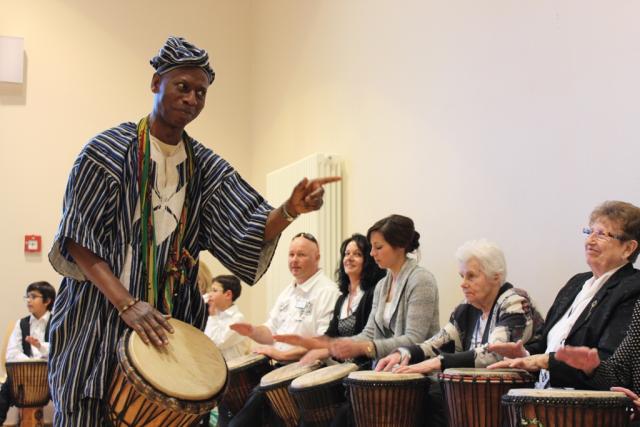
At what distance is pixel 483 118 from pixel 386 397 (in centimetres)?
184

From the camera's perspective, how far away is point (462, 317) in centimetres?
397

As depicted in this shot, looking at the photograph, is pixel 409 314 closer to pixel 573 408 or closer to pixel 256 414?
pixel 256 414

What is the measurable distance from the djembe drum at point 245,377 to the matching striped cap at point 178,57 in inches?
126

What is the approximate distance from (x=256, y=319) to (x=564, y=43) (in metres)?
5.07

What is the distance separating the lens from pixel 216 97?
8820 mm

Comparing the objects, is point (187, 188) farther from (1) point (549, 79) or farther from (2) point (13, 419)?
(2) point (13, 419)

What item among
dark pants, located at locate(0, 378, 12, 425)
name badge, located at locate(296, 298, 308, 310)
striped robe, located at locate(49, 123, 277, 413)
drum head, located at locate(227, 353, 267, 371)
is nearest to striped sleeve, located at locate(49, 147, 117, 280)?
striped robe, located at locate(49, 123, 277, 413)

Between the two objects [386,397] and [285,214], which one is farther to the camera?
[386,397]

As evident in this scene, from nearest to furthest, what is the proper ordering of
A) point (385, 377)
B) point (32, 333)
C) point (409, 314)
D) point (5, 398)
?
point (385, 377), point (409, 314), point (5, 398), point (32, 333)

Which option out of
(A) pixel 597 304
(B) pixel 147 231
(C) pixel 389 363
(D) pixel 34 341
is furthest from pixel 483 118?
(D) pixel 34 341

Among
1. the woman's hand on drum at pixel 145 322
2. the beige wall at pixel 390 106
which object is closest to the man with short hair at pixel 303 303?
the beige wall at pixel 390 106

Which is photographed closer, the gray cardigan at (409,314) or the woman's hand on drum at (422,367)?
the woman's hand on drum at (422,367)

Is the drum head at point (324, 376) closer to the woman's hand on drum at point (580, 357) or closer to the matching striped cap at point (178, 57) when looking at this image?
the woman's hand on drum at point (580, 357)

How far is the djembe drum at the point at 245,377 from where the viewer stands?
5188mm
